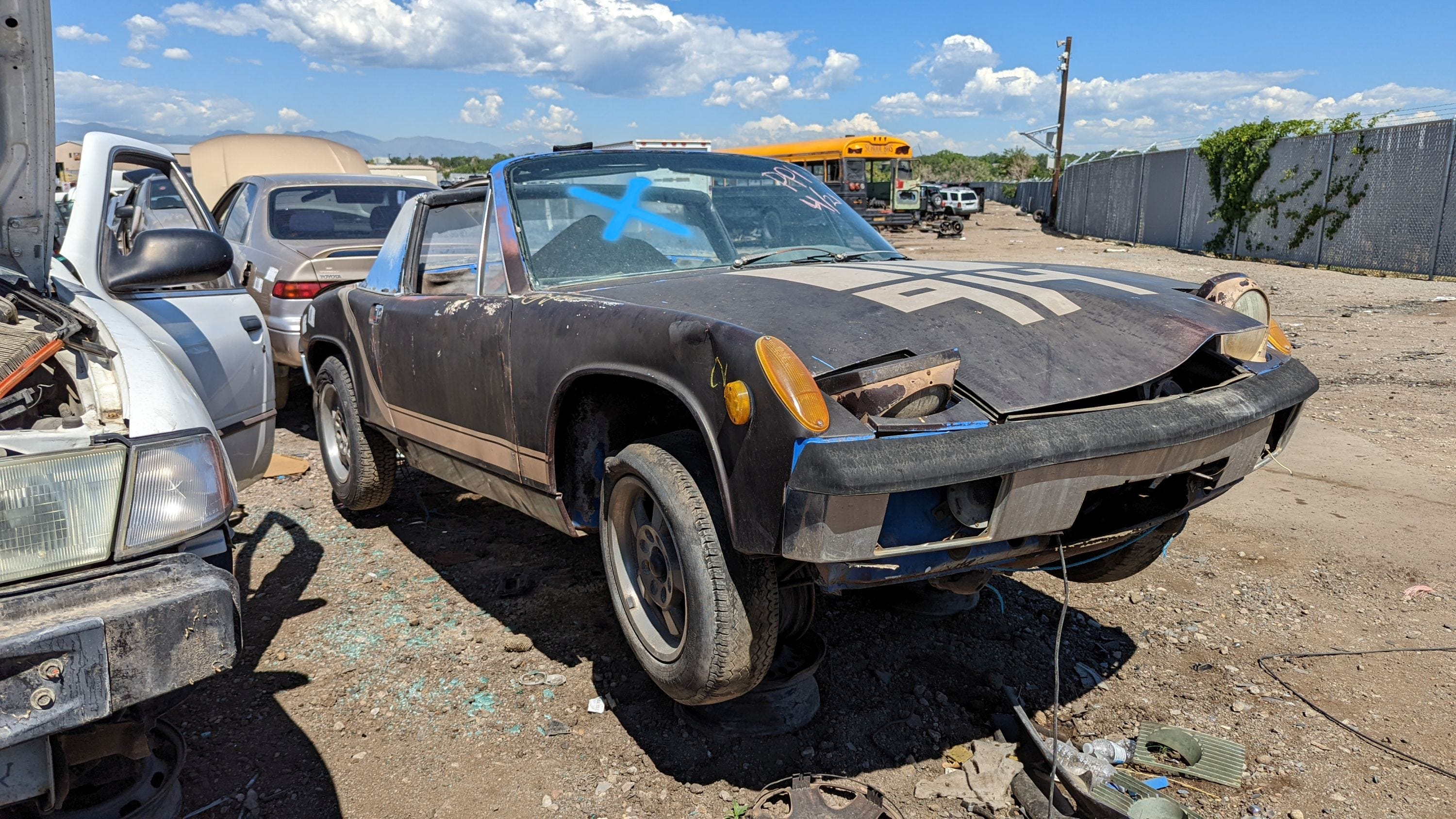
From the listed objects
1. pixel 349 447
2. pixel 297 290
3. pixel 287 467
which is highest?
pixel 297 290

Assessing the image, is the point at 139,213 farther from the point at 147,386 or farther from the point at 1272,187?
the point at 1272,187

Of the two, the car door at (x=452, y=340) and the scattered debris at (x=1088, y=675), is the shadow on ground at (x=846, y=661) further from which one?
the car door at (x=452, y=340)

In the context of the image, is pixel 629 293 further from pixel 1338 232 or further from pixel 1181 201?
pixel 1181 201

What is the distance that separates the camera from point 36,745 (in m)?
1.58

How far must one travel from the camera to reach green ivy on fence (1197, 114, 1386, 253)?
16.7m

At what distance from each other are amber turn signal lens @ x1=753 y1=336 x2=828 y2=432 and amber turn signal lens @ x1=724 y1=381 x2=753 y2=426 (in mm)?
76

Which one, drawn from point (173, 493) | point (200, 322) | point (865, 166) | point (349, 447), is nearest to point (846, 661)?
point (173, 493)

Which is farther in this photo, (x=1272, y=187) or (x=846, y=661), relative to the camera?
(x=1272, y=187)

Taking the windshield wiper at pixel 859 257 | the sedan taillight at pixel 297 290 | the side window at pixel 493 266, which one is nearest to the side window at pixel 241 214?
the sedan taillight at pixel 297 290

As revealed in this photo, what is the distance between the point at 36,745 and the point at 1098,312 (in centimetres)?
267

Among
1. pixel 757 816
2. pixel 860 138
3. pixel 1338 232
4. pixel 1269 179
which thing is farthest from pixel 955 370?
pixel 860 138

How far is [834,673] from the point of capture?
300 cm

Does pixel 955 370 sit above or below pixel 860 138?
below

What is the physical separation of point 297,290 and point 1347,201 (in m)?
18.5
